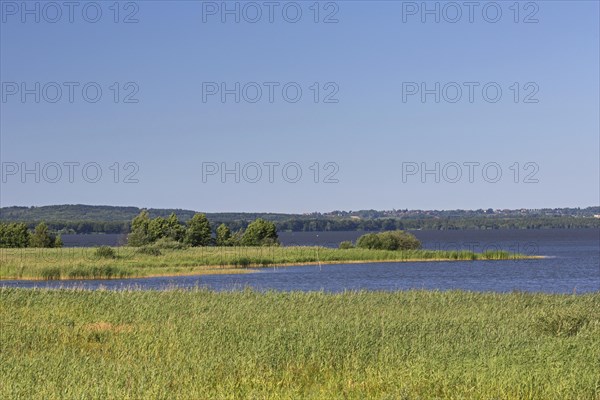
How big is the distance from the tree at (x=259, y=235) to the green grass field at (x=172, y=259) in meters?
8.80

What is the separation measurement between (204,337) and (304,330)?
2839 millimetres

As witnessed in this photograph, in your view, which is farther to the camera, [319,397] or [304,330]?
[304,330]

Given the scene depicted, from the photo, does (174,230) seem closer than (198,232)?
Yes

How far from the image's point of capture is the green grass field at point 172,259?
7012 centimetres

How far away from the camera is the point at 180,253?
8794 cm

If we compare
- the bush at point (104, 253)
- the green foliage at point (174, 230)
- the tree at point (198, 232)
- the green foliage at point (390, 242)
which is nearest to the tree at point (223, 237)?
the tree at point (198, 232)

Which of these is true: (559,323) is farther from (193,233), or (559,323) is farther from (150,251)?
(193,233)

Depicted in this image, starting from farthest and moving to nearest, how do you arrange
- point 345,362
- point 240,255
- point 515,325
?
point 240,255
point 515,325
point 345,362

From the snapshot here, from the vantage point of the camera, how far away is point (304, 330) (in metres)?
24.3

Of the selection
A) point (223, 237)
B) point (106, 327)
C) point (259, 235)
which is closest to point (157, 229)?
point (223, 237)

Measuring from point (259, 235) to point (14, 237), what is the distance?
30.3 meters

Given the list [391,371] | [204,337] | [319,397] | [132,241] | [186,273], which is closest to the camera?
[319,397]

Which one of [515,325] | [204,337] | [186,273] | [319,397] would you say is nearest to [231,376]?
[319,397]

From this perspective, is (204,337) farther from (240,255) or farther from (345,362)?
(240,255)
